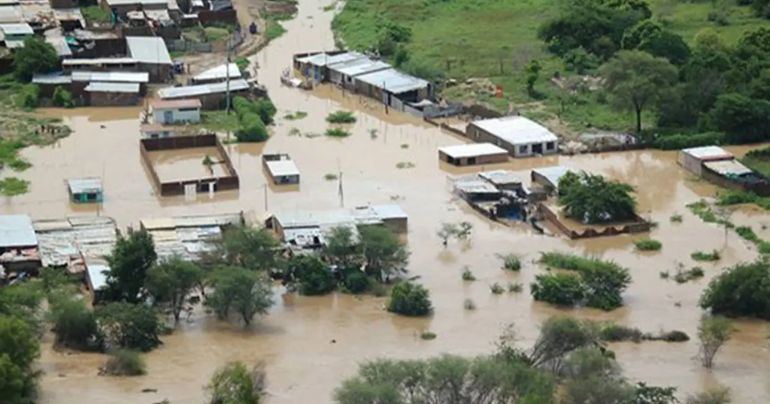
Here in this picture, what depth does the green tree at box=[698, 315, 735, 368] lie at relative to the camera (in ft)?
78.0

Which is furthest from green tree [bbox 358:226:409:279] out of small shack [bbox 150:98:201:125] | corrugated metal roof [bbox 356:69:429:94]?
corrugated metal roof [bbox 356:69:429:94]

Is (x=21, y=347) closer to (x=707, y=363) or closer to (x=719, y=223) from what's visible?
(x=707, y=363)

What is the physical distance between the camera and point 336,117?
35.3 metres

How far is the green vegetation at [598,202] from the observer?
29.3 meters

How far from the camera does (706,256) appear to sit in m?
28.0

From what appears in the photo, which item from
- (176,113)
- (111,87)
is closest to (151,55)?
(111,87)

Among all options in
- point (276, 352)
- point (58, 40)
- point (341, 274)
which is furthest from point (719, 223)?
point (58, 40)

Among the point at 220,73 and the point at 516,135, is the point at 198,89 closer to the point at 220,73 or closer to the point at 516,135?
the point at 220,73

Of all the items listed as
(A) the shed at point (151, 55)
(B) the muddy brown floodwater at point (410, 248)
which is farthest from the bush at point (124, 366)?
(A) the shed at point (151, 55)

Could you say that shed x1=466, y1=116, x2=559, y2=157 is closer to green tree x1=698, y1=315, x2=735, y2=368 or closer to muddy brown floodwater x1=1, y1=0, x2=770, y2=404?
muddy brown floodwater x1=1, y1=0, x2=770, y2=404

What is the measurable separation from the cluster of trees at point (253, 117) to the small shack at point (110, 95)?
6.41ft

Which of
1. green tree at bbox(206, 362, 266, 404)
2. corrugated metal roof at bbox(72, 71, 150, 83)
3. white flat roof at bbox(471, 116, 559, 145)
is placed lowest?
white flat roof at bbox(471, 116, 559, 145)

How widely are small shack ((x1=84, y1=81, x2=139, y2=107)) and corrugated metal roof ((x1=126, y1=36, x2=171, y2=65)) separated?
1.59m

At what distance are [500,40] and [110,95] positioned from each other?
862 cm
